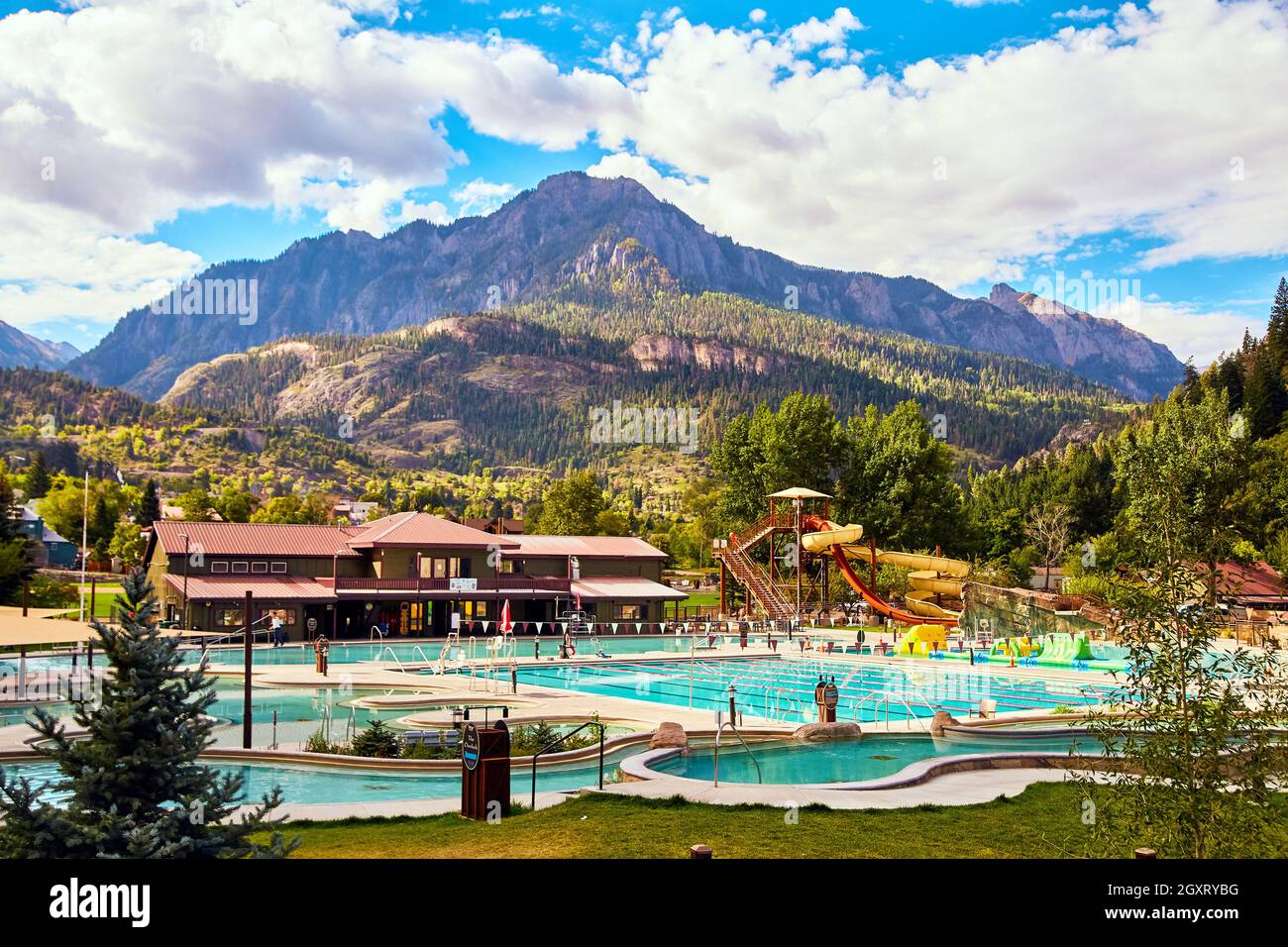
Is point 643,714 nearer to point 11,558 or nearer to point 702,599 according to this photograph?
point 11,558

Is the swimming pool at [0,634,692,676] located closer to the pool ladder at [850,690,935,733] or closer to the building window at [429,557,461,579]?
the building window at [429,557,461,579]

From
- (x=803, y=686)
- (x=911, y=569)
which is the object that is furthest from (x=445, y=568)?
(x=911, y=569)

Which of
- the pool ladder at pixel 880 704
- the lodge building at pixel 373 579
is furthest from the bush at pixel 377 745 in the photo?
the lodge building at pixel 373 579

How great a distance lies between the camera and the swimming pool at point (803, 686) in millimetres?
30672

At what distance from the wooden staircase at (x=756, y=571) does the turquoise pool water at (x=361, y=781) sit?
140 feet

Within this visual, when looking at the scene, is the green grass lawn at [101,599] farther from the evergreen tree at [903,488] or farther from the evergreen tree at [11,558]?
the evergreen tree at [903,488]

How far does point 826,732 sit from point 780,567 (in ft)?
161

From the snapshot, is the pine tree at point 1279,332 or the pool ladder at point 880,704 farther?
the pine tree at point 1279,332

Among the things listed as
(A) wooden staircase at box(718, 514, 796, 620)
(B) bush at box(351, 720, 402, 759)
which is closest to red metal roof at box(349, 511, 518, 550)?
(A) wooden staircase at box(718, 514, 796, 620)

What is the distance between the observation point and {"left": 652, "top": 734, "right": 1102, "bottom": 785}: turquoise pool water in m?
20.4

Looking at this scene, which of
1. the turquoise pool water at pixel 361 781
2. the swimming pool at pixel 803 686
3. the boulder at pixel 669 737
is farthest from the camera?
the swimming pool at pixel 803 686

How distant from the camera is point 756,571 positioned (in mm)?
66000

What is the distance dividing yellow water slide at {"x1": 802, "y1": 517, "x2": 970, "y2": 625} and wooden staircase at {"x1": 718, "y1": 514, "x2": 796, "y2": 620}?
318cm
